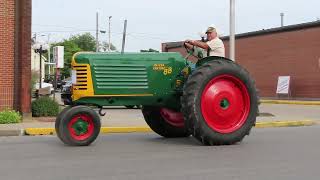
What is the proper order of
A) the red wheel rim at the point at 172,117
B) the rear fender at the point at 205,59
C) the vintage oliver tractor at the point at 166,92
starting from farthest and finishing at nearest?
the red wheel rim at the point at 172,117 → the rear fender at the point at 205,59 → the vintage oliver tractor at the point at 166,92

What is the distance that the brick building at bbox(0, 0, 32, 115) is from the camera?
57.4ft

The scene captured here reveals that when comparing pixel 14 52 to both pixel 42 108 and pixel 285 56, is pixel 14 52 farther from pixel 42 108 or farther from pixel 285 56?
pixel 285 56

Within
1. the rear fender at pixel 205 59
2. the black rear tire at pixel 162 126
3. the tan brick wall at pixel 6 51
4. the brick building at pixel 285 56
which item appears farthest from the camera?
the brick building at pixel 285 56

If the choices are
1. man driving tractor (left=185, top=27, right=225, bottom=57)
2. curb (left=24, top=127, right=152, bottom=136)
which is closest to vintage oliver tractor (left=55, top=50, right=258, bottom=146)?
man driving tractor (left=185, top=27, right=225, bottom=57)

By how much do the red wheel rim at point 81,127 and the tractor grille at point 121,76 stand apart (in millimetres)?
679

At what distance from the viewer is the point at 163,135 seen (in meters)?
12.8

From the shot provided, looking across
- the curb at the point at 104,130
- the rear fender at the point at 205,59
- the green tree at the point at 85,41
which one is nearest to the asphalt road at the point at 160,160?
the rear fender at the point at 205,59

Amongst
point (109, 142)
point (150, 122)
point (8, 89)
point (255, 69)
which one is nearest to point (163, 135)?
point (150, 122)

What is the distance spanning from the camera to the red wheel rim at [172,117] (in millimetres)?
12217

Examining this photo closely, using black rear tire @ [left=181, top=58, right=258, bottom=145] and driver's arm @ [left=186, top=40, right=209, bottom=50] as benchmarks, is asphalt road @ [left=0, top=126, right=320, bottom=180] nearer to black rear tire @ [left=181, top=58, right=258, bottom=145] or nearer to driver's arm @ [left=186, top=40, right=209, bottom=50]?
black rear tire @ [left=181, top=58, right=258, bottom=145]

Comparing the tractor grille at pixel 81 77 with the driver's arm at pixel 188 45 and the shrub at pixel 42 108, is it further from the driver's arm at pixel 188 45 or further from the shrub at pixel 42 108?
the shrub at pixel 42 108

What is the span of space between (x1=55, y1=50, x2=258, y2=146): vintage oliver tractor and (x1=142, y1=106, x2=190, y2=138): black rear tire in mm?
765

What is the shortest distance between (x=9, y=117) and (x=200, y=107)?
7.50 metres

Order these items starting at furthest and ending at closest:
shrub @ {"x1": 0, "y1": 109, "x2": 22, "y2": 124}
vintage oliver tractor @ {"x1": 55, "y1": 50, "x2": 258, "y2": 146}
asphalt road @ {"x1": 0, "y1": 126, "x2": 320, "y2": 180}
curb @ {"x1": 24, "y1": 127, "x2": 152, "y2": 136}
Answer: shrub @ {"x1": 0, "y1": 109, "x2": 22, "y2": 124} < curb @ {"x1": 24, "y1": 127, "x2": 152, "y2": 136} < vintage oliver tractor @ {"x1": 55, "y1": 50, "x2": 258, "y2": 146} < asphalt road @ {"x1": 0, "y1": 126, "x2": 320, "y2": 180}
